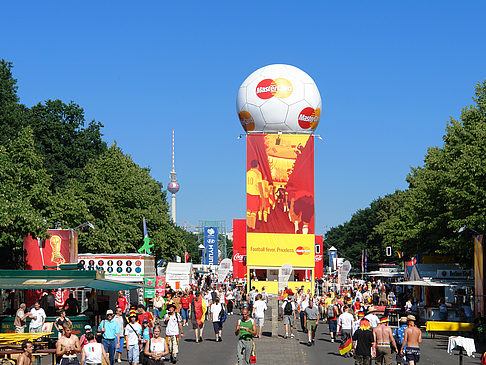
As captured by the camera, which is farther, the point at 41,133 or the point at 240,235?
the point at 240,235

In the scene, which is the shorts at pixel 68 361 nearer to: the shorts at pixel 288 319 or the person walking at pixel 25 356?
the person walking at pixel 25 356

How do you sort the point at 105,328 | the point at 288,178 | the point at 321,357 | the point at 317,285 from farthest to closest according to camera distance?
the point at 317,285 → the point at 288,178 → the point at 321,357 → the point at 105,328

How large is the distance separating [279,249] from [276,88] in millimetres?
→ 13260

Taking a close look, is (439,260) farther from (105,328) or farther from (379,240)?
(379,240)

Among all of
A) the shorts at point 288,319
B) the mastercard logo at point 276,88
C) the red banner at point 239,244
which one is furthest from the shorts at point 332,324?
the red banner at point 239,244

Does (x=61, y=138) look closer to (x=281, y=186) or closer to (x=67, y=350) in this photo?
(x=281, y=186)

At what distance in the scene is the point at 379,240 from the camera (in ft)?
351

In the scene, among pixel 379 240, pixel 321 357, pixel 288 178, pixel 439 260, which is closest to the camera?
pixel 321 357

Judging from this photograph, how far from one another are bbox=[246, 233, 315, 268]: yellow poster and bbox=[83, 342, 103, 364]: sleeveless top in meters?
42.6

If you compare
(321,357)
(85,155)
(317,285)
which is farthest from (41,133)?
(321,357)

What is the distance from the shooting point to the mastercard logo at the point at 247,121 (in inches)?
2442

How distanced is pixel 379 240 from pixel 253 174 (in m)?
51.6

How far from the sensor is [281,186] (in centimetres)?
5962

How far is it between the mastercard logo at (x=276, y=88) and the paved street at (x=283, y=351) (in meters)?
32.5
